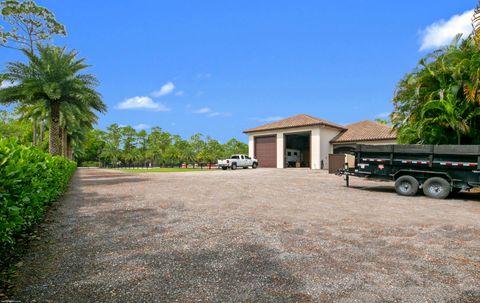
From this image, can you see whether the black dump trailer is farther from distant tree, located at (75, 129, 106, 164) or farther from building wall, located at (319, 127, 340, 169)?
distant tree, located at (75, 129, 106, 164)

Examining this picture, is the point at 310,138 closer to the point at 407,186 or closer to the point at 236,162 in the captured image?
the point at 236,162

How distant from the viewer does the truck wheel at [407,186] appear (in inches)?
461

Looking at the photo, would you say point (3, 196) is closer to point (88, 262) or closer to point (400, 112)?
point (88, 262)

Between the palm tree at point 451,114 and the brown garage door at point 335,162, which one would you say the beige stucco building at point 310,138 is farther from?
the palm tree at point 451,114

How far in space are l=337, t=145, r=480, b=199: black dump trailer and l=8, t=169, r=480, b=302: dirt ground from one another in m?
2.79

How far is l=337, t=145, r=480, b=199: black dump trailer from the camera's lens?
35.4 ft

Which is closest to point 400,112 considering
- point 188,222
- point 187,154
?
point 188,222

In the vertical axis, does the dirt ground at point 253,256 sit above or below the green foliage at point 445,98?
below

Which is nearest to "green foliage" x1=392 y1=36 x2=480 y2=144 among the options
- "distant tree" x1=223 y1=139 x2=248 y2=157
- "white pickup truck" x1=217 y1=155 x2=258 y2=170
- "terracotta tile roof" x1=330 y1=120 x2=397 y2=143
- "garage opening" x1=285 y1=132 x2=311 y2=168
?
"terracotta tile roof" x1=330 y1=120 x2=397 y2=143

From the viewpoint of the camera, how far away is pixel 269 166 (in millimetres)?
41844

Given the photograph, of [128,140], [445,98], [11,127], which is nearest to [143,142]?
[128,140]

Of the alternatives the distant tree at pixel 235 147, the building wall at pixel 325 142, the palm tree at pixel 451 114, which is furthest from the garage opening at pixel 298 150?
the distant tree at pixel 235 147

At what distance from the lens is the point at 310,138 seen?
127ft

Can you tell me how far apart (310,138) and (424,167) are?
27.2m
